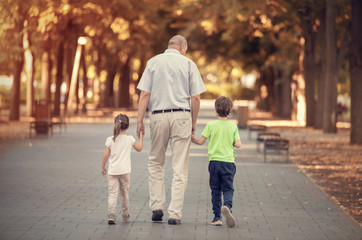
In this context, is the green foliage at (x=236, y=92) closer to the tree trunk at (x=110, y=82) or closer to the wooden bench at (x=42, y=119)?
the tree trunk at (x=110, y=82)

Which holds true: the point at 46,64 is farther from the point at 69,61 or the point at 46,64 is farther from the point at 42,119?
the point at 42,119

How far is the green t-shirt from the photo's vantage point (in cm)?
835

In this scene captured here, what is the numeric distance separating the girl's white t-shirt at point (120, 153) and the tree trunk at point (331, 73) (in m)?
20.1

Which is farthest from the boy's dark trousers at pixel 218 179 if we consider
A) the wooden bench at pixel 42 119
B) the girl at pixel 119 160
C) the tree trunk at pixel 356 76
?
the wooden bench at pixel 42 119

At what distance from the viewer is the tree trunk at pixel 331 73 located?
27547 mm

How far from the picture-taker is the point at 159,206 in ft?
27.8

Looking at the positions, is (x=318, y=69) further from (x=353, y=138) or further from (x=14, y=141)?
(x=14, y=141)

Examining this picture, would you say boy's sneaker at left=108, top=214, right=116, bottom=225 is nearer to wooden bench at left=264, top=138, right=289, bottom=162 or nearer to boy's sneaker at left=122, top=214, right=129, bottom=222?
boy's sneaker at left=122, top=214, right=129, bottom=222

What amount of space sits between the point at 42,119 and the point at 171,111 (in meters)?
17.3

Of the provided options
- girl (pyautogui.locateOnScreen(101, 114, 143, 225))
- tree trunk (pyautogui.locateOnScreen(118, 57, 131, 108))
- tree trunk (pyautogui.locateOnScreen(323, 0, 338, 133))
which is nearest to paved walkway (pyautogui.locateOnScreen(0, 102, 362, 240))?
girl (pyautogui.locateOnScreen(101, 114, 143, 225))

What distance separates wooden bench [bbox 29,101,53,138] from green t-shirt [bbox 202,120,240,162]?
17012 millimetres

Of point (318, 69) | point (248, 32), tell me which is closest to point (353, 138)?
point (318, 69)

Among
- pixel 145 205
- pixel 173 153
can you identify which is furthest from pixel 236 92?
pixel 173 153

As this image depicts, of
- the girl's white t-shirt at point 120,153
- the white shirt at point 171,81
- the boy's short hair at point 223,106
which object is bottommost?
the girl's white t-shirt at point 120,153
